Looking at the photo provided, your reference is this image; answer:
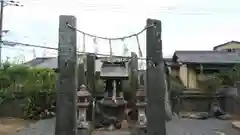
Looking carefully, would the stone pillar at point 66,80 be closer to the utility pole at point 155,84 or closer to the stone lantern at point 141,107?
the utility pole at point 155,84

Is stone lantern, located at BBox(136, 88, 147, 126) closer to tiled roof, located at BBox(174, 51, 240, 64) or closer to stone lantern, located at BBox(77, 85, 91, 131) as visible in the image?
stone lantern, located at BBox(77, 85, 91, 131)

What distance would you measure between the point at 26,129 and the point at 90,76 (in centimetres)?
298

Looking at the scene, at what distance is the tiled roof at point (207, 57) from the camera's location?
18.0 meters

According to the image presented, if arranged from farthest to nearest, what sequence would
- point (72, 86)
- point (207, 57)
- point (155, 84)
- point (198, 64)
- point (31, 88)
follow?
point (207, 57), point (198, 64), point (31, 88), point (155, 84), point (72, 86)

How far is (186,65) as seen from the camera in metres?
18.0

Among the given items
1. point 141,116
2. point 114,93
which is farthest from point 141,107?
point 114,93

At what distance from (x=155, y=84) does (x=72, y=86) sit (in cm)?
147

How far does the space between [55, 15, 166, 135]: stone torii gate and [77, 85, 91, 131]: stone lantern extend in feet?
11.2

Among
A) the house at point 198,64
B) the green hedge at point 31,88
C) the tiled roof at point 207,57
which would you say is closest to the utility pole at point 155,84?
the green hedge at point 31,88

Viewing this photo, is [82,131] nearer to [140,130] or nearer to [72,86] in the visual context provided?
[140,130]

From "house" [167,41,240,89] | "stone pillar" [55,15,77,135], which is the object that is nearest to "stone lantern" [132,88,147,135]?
"stone pillar" [55,15,77,135]

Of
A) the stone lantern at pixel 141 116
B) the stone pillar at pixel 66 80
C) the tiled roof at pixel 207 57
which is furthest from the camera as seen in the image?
the tiled roof at pixel 207 57

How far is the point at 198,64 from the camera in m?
17.6

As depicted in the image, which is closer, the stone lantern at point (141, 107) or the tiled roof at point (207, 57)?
the stone lantern at point (141, 107)
